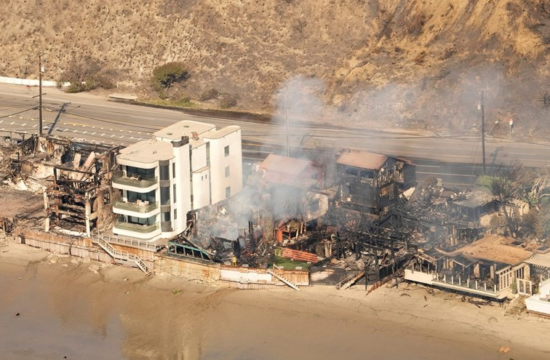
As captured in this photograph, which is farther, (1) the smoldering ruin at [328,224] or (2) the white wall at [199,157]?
(2) the white wall at [199,157]

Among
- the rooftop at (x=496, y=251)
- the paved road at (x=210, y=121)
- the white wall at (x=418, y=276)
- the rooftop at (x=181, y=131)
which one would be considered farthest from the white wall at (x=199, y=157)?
the rooftop at (x=496, y=251)

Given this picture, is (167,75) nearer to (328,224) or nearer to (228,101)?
(228,101)

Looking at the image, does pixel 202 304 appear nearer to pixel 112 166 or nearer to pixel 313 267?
pixel 313 267

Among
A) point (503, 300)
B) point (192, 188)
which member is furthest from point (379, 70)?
point (503, 300)

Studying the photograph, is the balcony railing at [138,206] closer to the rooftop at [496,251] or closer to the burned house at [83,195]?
the burned house at [83,195]

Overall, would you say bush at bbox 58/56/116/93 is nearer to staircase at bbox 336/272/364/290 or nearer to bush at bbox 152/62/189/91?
bush at bbox 152/62/189/91

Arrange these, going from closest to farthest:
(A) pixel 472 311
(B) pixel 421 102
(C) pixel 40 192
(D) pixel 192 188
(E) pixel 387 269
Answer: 1. (A) pixel 472 311
2. (E) pixel 387 269
3. (D) pixel 192 188
4. (C) pixel 40 192
5. (B) pixel 421 102
